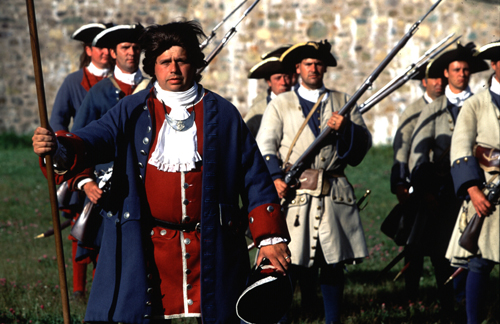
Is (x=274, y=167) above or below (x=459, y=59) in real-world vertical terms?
below

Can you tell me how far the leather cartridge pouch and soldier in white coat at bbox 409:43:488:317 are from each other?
41.4 inches

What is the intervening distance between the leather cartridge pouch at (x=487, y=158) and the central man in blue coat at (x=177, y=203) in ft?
7.88

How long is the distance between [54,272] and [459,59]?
462 centimetres

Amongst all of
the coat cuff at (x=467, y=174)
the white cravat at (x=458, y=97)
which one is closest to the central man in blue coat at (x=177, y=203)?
the coat cuff at (x=467, y=174)

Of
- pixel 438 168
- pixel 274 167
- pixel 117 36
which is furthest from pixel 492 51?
pixel 117 36

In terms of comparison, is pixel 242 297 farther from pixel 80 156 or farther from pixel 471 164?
pixel 471 164

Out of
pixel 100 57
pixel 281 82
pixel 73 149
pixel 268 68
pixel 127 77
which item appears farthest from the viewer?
pixel 268 68

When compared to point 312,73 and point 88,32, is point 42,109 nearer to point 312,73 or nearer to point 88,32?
point 312,73

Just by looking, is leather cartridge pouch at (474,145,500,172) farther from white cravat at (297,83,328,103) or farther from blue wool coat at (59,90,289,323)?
blue wool coat at (59,90,289,323)

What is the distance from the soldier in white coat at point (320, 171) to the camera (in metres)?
5.42

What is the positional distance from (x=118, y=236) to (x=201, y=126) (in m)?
0.69

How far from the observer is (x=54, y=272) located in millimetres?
7293

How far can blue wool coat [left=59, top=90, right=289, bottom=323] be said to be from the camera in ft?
11.0

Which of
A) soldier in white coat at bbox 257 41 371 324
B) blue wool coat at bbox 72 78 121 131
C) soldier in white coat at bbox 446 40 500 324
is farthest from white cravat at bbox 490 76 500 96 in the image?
blue wool coat at bbox 72 78 121 131
